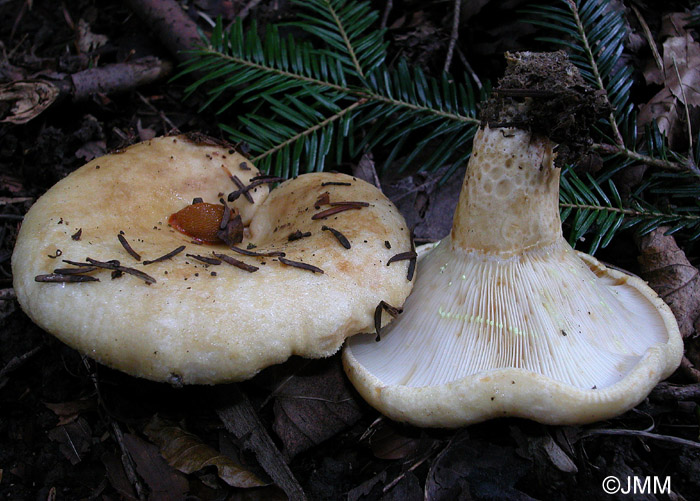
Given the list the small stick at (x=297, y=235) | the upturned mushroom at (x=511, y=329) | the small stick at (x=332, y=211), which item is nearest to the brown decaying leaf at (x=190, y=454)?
the upturned mushroom at (x=511, y=329)

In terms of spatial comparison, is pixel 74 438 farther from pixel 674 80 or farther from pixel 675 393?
pixel 674 80

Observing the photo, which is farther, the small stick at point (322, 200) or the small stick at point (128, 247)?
the small stick at point (322, 200)

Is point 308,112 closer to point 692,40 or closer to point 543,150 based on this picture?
point 543,150

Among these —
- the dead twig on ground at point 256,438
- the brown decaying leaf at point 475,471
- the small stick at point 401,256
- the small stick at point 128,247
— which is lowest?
the dead twig on ground at point 256,438

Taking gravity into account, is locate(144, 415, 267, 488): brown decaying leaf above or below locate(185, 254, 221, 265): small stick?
below

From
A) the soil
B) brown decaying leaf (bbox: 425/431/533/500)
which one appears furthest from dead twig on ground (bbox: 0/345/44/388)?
brown decaying leaf (bbox: 425/431/533/500)

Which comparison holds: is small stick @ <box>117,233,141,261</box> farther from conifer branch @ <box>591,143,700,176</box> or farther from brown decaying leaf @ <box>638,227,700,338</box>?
brown decaying leaf @ <box>638,227,700,338</box>

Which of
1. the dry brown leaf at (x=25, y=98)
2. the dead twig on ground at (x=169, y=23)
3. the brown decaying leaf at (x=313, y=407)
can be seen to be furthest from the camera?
the dead twig on ground at (x=169, y=23)

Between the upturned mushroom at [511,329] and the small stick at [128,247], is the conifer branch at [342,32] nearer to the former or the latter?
the upturned mushroom at [511,329]
